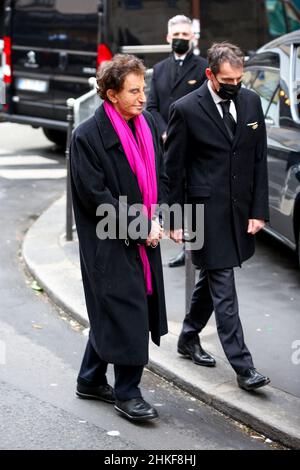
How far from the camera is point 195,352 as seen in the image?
6.38m

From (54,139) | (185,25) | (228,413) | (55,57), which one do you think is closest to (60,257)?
(185,25)

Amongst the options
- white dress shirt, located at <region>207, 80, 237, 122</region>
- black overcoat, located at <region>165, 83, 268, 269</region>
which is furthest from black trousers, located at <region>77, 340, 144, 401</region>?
white dress shirt, located at <region>207, 80, 237, 122</region>

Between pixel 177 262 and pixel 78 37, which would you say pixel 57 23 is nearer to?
pixel 78 37

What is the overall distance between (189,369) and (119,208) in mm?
1320

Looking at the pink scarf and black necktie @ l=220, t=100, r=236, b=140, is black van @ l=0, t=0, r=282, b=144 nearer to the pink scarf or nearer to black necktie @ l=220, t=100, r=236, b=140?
black necktie @ l=220, t=100, r=236, b=140

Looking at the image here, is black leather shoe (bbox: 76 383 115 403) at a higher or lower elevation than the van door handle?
lower

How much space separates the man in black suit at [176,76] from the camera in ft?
27.2

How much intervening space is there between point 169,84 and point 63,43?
5.15 metres

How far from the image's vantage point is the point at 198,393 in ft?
19.7

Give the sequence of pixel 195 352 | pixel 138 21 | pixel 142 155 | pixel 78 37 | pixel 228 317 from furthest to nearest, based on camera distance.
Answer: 1. pixel 78 37
2. pixel 138 21
3. pixel 195 352
4. pixel 228 317
5. pixel 142 155

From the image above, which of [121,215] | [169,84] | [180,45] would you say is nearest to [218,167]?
[121,215]

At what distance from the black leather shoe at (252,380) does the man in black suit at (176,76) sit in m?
2.82

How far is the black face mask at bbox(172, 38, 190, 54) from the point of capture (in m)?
8.37

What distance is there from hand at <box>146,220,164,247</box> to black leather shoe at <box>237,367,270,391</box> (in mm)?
959
